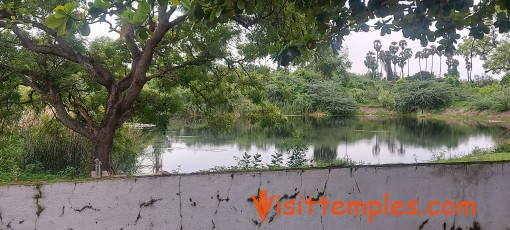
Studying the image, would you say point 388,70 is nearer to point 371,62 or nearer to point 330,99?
point 371,62

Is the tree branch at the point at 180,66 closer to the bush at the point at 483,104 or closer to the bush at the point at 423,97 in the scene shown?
the bush at the point at 483,104

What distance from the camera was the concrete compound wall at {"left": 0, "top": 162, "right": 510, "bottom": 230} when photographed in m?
2.23

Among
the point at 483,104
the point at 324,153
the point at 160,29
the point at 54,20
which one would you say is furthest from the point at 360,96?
the point at 54,20

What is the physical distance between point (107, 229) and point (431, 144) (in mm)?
17501

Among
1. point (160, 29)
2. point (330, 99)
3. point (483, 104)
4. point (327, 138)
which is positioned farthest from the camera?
point (330, 99)

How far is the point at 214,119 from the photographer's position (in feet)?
30.7

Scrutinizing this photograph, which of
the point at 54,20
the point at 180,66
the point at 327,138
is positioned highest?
the point at 180,66

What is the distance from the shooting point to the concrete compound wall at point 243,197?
87.7 inches

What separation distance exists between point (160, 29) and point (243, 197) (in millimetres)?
4994

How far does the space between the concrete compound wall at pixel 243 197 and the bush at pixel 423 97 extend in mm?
36167

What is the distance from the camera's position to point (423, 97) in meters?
36.9

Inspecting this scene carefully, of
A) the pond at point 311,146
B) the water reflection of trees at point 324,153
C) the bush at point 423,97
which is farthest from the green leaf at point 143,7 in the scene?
the bush at point 423,97

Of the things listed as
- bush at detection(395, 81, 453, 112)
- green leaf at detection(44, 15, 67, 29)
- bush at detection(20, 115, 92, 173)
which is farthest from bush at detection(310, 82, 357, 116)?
green leaf at detection(44, 15, 67, 29)

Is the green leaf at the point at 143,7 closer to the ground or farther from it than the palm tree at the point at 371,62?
closer to the ground
